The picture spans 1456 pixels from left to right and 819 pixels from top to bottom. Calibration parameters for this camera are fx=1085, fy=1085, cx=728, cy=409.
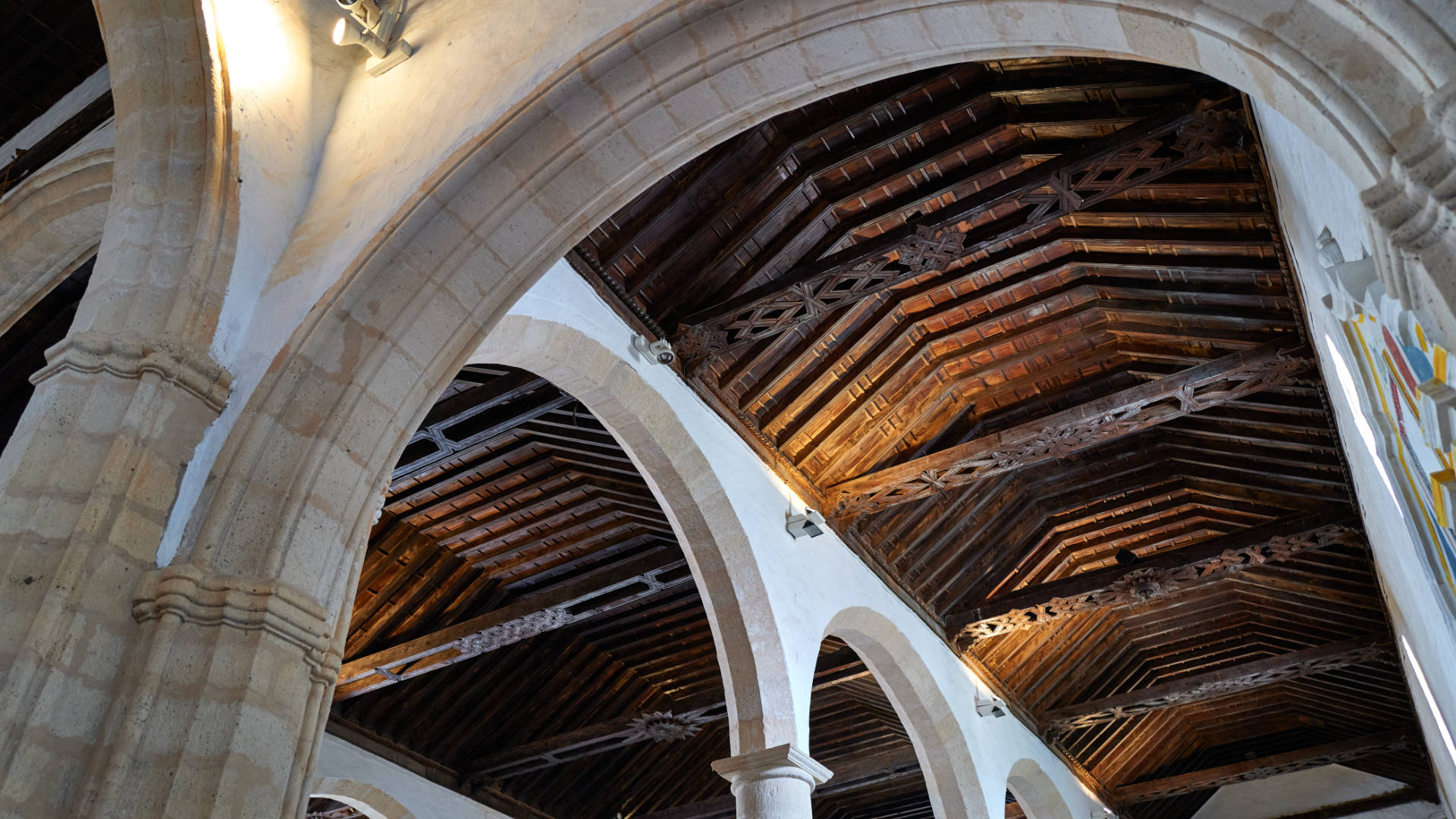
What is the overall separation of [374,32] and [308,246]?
1.06m

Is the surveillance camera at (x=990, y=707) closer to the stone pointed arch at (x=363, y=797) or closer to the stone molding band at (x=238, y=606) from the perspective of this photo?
the stone pointed arch at (x=363, y=797)

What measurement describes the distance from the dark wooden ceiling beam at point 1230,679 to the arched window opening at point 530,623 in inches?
159

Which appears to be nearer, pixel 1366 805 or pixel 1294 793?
pixel 1366 805

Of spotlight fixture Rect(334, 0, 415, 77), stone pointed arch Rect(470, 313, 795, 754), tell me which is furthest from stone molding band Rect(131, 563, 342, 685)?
stone pointed arch Rect(470, 313, 795, 754)

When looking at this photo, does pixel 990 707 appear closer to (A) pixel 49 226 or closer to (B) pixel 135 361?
(A) pixel 49 226

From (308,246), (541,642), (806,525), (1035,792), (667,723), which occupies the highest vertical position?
(541,642)

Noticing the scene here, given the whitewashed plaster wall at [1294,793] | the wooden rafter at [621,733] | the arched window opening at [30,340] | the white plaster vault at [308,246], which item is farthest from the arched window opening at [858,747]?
the arched window opening at [30,340]

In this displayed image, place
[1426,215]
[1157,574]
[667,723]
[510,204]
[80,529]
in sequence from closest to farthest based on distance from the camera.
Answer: [1426,215], [80,529], [510,204], [1157,574], [667,723]

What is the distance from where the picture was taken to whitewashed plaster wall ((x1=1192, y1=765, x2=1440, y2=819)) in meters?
17.1

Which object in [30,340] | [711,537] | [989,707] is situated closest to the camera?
[30,340]

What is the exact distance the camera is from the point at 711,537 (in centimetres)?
677

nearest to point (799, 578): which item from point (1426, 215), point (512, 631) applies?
point (512, 631)

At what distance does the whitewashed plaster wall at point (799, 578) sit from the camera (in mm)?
6062

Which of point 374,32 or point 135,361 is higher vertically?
point 374,32
